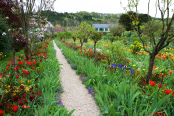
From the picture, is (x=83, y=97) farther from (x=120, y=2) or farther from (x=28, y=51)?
(x=28, y=51)

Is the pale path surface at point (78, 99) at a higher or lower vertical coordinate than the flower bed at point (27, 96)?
lower

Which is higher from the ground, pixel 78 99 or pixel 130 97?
pixel 130 97

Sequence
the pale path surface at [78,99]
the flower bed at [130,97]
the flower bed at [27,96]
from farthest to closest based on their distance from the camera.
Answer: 1. the pale path surface at [78,99]
2. the flower bed at [130,97]
3. the flower bed at [27,96]

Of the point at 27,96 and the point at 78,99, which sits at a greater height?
the point at 27,96

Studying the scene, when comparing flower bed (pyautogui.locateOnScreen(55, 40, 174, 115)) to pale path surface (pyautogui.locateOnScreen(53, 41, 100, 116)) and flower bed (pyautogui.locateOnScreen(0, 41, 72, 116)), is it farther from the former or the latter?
flower bed (pyautogui.locateOnScreen(0, 41, 72, 116))

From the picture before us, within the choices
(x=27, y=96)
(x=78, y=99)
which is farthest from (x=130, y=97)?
(x=27, y=96)

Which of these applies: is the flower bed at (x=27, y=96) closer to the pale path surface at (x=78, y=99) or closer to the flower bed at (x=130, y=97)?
the pale path surface at (x=78, y=99)

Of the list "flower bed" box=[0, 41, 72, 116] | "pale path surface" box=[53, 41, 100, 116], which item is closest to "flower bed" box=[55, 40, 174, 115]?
"pale path surface" box=[53, 41, 100, 116]

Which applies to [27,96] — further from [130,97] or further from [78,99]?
[130,97]

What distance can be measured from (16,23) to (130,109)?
31.7ft

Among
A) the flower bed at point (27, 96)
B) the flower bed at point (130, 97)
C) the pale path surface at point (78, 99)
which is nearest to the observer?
the flower bed at point (27, 96)

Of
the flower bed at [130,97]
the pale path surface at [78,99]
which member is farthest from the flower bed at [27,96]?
the flower bed at [130,97]

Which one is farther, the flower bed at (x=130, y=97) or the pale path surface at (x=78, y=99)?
the pale path surface at (x=78, y=99)

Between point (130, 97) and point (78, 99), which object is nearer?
point (130, 97)
